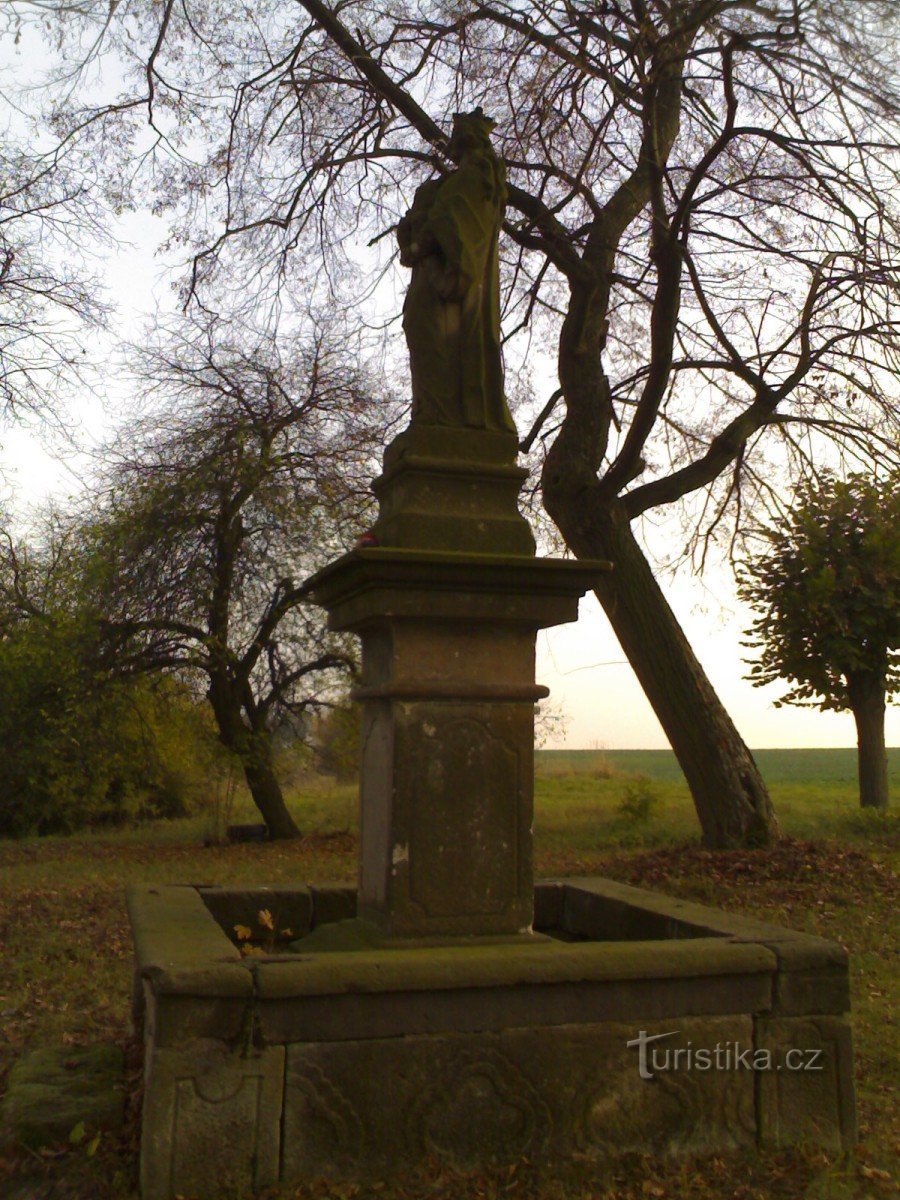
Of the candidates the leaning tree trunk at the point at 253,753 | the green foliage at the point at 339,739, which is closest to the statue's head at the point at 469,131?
the leaning tree trunk at the point at 253,753

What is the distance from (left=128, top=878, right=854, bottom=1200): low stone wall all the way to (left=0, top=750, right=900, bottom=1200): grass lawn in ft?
0.51

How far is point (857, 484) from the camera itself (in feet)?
53.5

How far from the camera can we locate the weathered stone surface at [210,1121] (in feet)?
13.3

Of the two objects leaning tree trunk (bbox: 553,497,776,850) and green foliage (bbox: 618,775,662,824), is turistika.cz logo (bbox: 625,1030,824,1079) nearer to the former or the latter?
leaning tree trunk (bbox: 553,497,776,850)

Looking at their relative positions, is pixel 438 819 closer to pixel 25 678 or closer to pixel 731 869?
pixel 731 869

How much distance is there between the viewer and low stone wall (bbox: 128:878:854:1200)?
4.11 m

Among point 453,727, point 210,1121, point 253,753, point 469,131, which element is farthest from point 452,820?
point 253,753

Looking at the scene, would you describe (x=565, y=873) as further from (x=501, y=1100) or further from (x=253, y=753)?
(x=501, y=1100)

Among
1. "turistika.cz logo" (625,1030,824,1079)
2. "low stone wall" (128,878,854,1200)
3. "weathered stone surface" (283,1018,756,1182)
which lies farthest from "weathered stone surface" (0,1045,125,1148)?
"turistika.cz logo" (625,1030,824,1079)

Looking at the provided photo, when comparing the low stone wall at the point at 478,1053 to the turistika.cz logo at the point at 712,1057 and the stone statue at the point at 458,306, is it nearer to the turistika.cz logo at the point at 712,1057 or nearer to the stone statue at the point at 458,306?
the turistika.cz logo at the point at 712,1057

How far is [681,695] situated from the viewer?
1187 centimetres

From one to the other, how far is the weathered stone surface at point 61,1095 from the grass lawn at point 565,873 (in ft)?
0.33

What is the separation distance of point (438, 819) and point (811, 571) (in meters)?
12.3

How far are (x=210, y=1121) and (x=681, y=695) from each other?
845 centimetres
